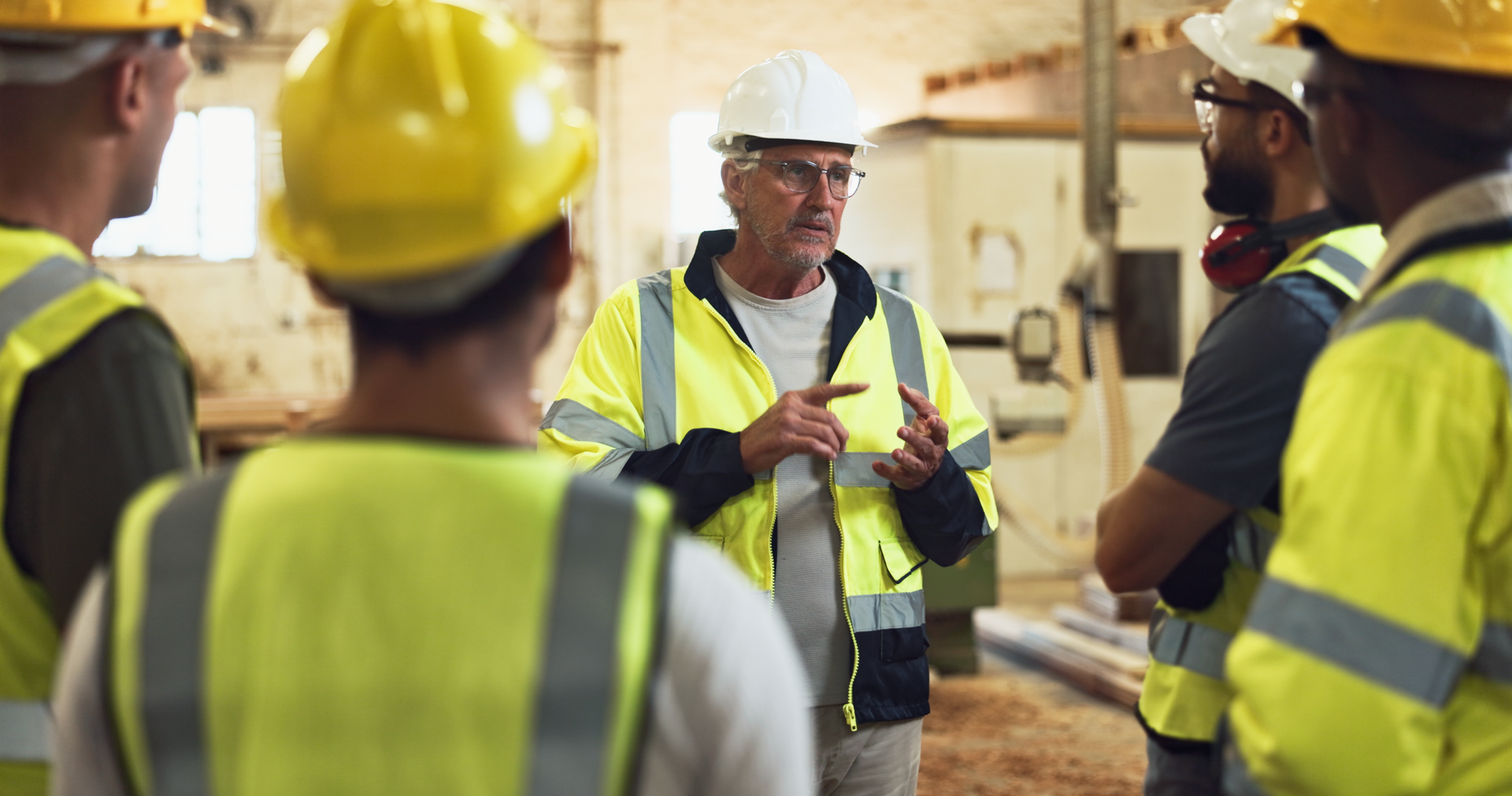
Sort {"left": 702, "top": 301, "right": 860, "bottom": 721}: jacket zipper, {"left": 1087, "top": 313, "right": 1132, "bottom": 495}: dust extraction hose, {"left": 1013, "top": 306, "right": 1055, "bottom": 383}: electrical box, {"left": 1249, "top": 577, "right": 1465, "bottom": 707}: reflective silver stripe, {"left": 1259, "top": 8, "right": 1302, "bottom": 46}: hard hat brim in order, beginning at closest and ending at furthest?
{"left": 1249, "top": 577, "right": 1465, "bottom": 707}: reflective silver stripe, {"left": 1259, "top": 8, "right": 1302, "bottom": 46}: hard hat brim, {"left": 702, "top": 301, "right": 860, "bottom": 721}: jacket zipper, {"left": 1087, "top": 313, "right": 1132, "bottom": 495}: dust extraction hose, {"left": 1013, "top": 306, "right": 1055, "bottom": 383}: electrical box

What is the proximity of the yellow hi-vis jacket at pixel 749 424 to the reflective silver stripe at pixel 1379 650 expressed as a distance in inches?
44.3

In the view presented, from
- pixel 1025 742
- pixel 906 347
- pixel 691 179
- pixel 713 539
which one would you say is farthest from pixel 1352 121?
pixel 691 179

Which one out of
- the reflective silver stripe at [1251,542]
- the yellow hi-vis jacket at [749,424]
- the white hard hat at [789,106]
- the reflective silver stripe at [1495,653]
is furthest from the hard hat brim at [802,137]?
the reflective silver stripe at [1495,653]

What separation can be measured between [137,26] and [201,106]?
34.3 ft

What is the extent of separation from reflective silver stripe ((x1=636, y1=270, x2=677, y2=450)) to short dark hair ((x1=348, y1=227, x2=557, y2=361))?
1.35 m

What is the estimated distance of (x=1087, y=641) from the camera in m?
6.24

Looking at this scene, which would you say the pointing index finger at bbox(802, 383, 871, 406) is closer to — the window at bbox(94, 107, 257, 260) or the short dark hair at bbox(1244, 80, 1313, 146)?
the short dark hair at bbox(1244, 80, 1313, 146)

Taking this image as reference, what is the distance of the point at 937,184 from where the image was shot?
7969 millimetres

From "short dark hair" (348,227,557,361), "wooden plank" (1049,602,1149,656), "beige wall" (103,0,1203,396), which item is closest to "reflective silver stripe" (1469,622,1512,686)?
"short dark hair" (348,227,557,361)

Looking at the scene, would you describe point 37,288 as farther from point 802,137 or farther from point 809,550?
point 802,137

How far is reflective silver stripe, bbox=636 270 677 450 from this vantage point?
7.63ft

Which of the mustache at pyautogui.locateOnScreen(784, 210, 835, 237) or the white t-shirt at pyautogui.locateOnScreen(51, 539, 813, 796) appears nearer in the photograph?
the white t-shirt at pyautogui.locateOnScreen(51, 539, 813, 796)

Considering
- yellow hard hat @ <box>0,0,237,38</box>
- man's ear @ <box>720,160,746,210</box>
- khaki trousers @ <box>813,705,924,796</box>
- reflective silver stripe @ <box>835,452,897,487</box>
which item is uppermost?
yellow hard hat @ <box>0,0,237,38</box>

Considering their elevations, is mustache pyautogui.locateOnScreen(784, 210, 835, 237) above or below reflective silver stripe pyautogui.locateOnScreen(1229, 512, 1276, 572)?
above
